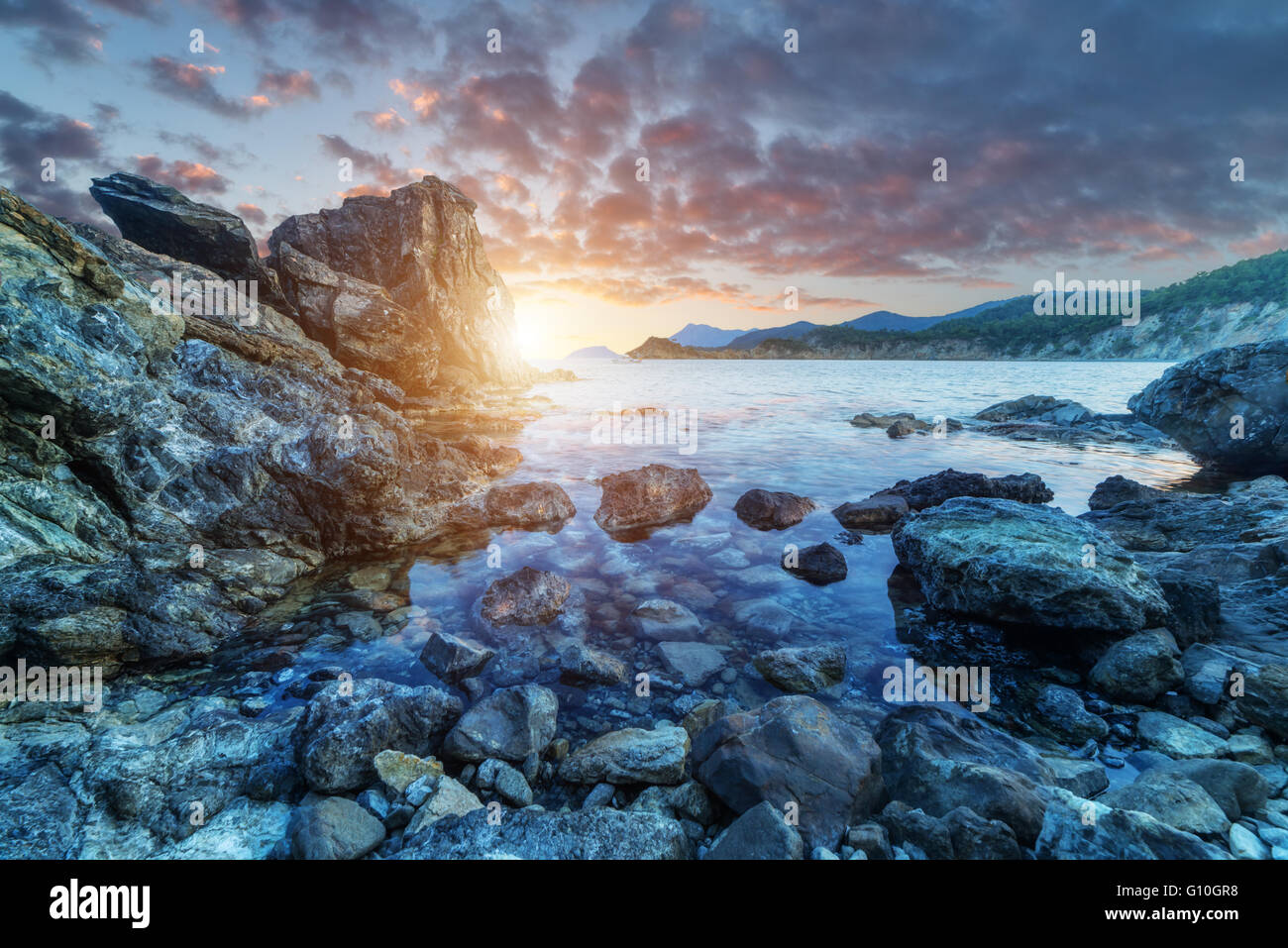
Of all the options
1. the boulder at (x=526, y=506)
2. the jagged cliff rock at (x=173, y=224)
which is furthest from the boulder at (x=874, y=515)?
the jagged cliff rock at (x=173, y=224)

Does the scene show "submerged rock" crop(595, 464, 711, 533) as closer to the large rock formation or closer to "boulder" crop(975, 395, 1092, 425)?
the large rock formation

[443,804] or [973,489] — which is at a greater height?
[973,489]

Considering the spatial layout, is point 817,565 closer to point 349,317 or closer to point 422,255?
point 349,317

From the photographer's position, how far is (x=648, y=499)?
15586mm

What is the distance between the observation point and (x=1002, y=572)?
334 inches

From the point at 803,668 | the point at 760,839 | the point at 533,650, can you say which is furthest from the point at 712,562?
the point at 760,839

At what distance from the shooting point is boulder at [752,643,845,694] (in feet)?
24.4

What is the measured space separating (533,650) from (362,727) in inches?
122

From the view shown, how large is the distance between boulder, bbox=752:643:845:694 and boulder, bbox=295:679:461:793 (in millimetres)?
4523

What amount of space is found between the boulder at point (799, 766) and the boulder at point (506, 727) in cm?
→ 189

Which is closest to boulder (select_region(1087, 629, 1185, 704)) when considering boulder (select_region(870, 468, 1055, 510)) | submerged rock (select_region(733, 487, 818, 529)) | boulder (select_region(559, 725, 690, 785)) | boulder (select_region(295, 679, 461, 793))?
boulder (select_region(559, 725, 690, 785))

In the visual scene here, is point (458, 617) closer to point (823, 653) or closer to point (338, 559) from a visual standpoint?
point (338, 559)
